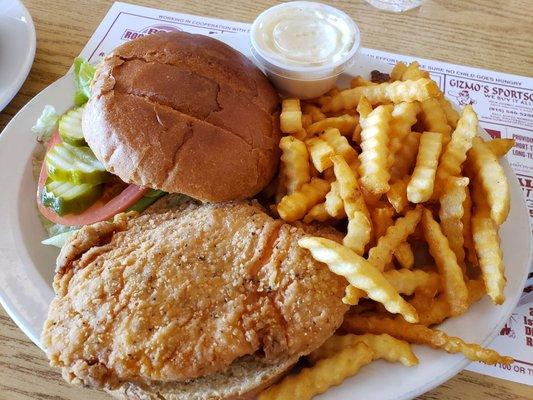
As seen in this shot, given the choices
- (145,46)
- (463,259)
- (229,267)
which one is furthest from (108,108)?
(463,259)

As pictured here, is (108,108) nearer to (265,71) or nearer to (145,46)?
(145,46)

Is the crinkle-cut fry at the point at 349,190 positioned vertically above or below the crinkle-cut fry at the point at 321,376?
above

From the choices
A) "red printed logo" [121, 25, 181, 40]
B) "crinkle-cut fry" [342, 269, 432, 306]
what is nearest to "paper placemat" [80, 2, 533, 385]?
"red printed logo" [121, 25, 181, 40]

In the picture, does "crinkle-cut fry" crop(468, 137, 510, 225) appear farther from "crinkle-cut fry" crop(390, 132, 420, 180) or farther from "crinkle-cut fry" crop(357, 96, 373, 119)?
"crinkle-cut fry" crop(357, 96, 373, 119)

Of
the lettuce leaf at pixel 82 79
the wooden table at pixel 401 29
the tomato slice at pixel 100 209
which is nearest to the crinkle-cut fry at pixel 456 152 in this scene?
the tomato slice at pixel 100 209

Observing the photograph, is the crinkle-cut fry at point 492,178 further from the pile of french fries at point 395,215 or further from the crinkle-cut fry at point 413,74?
the crinkle-cut fry at point 413,74

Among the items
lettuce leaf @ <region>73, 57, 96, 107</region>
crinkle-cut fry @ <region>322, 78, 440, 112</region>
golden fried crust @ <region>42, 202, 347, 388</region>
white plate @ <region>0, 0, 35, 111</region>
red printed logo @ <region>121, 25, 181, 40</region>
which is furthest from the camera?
red printed logo @ <region>121, 25, 181, 40</region>

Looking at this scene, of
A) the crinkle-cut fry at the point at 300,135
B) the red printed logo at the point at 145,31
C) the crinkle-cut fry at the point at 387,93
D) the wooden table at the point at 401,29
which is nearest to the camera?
the crinkle-cut fry at the point at 387,93
